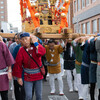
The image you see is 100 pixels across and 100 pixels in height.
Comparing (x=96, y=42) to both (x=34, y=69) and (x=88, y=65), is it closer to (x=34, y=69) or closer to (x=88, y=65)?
(x=88, y=65)

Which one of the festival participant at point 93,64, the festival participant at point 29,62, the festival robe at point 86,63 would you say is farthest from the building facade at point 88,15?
the festival participant at point 29,62

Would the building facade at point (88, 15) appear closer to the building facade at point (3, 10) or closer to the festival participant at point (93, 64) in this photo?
the festival participant at point (93, 64)

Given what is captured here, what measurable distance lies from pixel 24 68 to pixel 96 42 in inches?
61.1

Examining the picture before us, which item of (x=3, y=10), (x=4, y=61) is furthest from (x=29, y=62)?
(x=3, y=10)

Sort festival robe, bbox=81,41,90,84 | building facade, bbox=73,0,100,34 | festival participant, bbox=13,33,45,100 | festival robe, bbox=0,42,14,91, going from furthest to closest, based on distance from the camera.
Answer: building facade, bbox=73,0,100,34, festival robe, bbox=81,41,90,84, festival participant, bbox=13,33,45,100, festival robe, bbox=0,42,14,91

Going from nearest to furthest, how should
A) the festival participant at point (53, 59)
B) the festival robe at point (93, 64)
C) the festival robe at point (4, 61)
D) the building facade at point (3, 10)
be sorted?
the festival robe at point (4, 61) < the festival robe at point (93, 64) < the festival participant at point (53, 59) < the building facade at point (3, 10)

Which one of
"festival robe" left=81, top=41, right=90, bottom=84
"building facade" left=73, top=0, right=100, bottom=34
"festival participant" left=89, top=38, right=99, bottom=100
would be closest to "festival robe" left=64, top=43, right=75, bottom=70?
"festival robe" left=81, top=41, right=90, bottom=84

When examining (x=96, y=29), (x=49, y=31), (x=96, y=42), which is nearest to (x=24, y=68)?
(x=96, y=42)

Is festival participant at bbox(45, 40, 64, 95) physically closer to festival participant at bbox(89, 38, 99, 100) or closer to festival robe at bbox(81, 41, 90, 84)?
festival robe at bbox(81, 41, 90, 84)

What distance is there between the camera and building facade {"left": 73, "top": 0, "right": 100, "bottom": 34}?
2578 cm

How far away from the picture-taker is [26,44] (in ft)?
15.7

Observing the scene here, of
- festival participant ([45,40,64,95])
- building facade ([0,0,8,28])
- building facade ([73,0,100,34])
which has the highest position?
building facade ([0,0,8,28])

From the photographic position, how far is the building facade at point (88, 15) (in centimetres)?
2578

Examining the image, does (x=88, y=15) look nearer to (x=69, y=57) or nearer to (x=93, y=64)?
(x=69, y=57)
